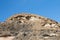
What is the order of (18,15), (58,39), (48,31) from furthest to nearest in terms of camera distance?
→ (18,15)
(48,31)
(58,39)

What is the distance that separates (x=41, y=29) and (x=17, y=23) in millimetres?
2178

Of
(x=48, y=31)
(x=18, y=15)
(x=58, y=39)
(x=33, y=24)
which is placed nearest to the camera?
(x=58, y=39)

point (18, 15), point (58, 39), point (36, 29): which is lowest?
point (58, 39)

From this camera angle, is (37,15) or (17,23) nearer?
(17,23)

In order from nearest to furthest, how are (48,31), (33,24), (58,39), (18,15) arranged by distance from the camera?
→ (58,39) < (48,31) < (33,24) < (18,15)

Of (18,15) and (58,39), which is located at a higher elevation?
(18,15)

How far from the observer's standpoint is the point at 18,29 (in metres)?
15.1

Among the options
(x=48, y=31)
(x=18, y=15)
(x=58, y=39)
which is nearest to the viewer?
(x=58, y=39)

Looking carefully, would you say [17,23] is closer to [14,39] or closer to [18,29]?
[18,29]

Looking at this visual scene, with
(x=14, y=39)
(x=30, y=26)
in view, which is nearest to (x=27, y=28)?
(x=30, y=26)

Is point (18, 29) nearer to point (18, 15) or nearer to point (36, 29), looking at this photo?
point (36, 29)

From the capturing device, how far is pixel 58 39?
13758 mm

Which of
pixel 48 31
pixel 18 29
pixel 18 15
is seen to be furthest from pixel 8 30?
pixel 18 15

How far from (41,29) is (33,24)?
100cm
